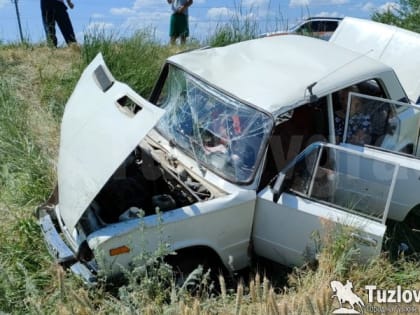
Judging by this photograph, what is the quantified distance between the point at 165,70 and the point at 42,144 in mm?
2027

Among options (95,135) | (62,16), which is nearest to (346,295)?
Result: (95,135)

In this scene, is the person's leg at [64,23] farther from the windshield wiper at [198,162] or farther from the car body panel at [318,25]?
the windshield wiper at [198,162]

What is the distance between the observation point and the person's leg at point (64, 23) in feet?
27.1

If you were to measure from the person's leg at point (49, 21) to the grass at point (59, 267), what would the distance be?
0.29 m

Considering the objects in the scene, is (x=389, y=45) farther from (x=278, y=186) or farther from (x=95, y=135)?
(x=95, y=135)

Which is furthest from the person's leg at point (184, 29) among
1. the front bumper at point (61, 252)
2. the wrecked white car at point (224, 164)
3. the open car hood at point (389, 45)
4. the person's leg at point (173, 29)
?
the front bumper at point (61, 252)

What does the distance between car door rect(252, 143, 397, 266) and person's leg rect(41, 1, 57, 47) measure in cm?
625

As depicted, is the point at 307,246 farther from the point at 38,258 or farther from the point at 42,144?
the point at 42,144

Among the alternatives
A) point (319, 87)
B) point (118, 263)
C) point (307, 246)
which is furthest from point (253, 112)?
point (118, 263)

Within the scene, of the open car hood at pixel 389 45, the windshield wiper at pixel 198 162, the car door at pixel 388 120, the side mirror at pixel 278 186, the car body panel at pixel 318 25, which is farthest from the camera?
the car body panel at pixel 318 25

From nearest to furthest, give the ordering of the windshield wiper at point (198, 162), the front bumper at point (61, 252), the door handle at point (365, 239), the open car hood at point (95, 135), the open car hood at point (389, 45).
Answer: the open car hood at point (95, 135) < the front bumper at point (61, 252) < the door handle at point (365, 239) < the windshield wiper at point (198, 162) < the open car hood at point (389, 45)

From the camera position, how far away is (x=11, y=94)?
6699 mm

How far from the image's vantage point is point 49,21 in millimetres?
8375

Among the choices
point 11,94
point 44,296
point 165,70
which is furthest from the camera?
point 11,94
